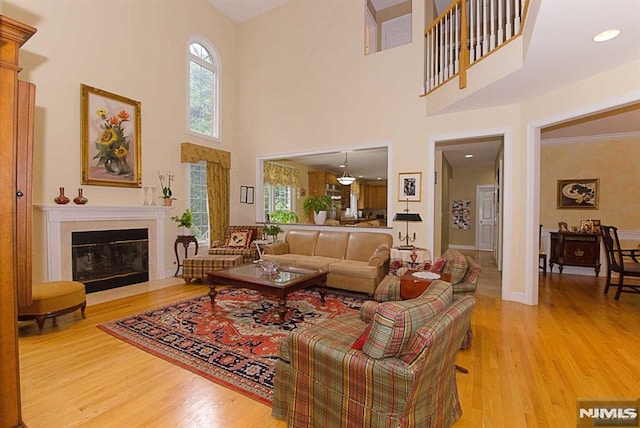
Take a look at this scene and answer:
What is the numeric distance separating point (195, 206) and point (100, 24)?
3.28 metres

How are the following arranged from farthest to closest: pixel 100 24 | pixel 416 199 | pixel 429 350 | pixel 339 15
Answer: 1. pixel 339 15
2. pixel 416 199
3. pixel 100 24
4. pixel 429 350

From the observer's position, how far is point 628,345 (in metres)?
2.86

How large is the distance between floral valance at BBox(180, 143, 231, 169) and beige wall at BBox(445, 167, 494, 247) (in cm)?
705

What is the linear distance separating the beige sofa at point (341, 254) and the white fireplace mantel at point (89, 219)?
193 centimetres

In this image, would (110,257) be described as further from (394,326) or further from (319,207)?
(394,326)

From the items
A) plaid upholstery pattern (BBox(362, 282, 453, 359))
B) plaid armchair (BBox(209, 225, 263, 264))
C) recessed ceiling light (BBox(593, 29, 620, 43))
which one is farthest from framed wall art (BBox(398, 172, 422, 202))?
plaid upholstery pattern (BBox(362, 282, 453, 359))

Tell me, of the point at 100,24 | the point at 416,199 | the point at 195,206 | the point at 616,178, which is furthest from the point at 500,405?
the point at 100,24

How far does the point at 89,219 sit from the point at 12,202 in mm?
3589

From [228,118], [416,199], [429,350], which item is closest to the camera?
[429,350]

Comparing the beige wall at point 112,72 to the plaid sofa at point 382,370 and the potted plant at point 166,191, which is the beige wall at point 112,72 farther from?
the plaid sofa at point 382,370

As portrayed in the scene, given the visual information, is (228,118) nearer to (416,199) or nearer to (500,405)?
(416,199)

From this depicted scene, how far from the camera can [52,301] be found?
3.05 meters

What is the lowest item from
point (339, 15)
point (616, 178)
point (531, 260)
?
point (531, 260)

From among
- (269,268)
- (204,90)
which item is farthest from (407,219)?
(204,90)
